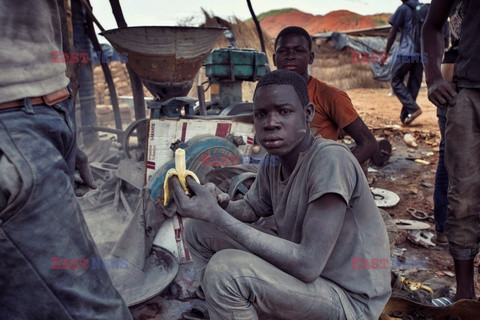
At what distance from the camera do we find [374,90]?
48.2ft

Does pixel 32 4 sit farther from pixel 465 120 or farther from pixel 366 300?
pixel 465 120

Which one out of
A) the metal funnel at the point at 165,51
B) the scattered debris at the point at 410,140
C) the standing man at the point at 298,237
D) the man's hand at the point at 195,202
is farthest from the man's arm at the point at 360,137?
the scattered debris at the point at 410,140

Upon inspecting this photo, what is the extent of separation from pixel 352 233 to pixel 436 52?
149cm

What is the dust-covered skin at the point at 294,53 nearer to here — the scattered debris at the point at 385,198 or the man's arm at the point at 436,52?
the man's arm at the point at 436,52

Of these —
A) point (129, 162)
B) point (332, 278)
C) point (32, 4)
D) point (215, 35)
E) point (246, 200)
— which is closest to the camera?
point (32, 4)

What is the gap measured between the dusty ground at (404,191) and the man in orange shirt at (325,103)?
103cm

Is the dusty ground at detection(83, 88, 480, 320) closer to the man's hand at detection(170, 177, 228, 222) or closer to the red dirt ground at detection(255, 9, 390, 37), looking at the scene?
the man's hand at detection(170, 177, 228, 222)

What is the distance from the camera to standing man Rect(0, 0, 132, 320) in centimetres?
119

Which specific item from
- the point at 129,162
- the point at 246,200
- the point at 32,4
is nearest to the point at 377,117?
the point at 129,162

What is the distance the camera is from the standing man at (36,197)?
1.19 meters

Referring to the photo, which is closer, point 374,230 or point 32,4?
point 32,4

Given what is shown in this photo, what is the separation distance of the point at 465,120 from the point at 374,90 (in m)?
13.2

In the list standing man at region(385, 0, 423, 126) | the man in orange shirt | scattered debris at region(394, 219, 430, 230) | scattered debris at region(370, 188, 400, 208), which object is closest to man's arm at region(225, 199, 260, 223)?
the man in orange shirt

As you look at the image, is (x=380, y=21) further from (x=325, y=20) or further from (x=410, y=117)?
(x=410, y=117)
